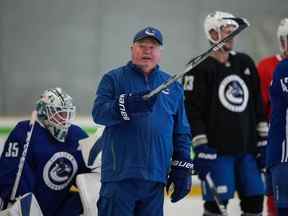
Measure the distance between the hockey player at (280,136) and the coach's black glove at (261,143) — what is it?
0.86 meters

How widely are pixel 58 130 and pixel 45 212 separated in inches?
16.0

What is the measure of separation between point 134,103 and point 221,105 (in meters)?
1.51

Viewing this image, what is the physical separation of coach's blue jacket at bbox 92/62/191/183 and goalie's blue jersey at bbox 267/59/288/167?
0.53 m

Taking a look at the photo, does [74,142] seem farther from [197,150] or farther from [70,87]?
[70,87]

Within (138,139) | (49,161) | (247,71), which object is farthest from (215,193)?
(138,139)

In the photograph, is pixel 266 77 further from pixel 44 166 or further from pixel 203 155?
pixel 44 166

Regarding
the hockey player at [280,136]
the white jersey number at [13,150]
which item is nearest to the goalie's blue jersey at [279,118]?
the hockey player at [280,136]

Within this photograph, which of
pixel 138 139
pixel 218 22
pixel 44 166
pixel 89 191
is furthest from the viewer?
pixel 218 22

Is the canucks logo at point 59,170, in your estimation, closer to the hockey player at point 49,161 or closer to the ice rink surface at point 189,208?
the hockey player at point 49,161

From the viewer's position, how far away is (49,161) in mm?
4660

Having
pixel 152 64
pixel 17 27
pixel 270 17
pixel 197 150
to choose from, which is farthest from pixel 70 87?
pixel 152 64

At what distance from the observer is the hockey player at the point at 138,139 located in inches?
157

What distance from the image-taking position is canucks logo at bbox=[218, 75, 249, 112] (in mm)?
5227

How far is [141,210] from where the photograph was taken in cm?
404
